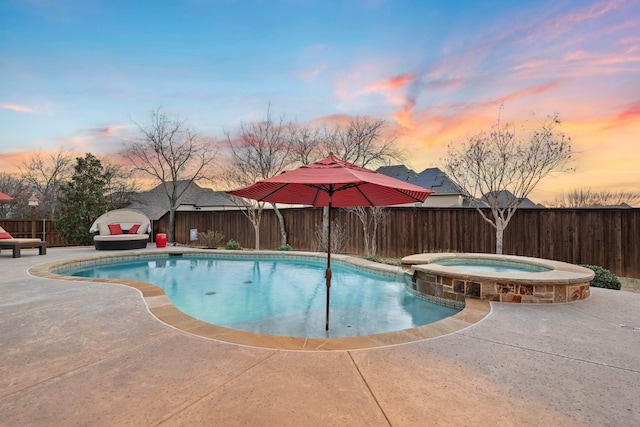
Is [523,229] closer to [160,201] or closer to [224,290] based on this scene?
[224,290]

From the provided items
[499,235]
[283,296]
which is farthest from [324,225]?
[283,296]

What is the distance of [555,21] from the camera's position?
21.1 feet

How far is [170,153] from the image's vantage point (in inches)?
679

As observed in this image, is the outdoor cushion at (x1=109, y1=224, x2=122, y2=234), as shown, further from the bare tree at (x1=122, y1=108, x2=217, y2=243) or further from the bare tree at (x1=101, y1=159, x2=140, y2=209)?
the bare tree at (x1=101, y1=159, x2=140, y2=209)

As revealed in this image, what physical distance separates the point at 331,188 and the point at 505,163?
7236 millimetres

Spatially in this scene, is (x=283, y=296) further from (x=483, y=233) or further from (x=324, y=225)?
(x=483, y=233)

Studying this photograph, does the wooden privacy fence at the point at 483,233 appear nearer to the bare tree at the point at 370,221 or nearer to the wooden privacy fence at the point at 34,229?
the bare tree at the point at 370,221

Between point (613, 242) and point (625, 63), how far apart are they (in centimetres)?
420

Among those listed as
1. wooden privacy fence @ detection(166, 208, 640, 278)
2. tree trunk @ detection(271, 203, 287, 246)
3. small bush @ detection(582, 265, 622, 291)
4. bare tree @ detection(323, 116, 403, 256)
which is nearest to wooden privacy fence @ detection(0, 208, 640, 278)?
wooden privacy fence @ detection(166, 208, 640, 278)

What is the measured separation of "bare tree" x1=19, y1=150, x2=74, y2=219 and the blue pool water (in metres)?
18.7

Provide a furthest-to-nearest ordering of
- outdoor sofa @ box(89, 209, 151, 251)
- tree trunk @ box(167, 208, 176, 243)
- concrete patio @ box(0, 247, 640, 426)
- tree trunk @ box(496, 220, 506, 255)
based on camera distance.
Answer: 1. tree trunk @ box(167, 208, 176, 243)
2. outdoor sofa @ box(89, 209, 151, 251)
3. tree trunk @ box(496, 220, 506, 255)
4. concrete patio @ box(0, 247, 640, 426)

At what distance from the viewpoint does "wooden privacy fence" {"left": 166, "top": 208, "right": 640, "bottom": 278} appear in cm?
764

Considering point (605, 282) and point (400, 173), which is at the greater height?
point (400, 173)

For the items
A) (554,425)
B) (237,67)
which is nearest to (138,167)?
(237,67)
